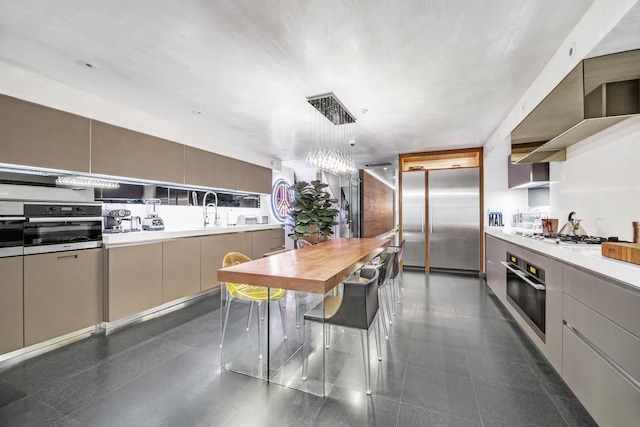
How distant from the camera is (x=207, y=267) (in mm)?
3947

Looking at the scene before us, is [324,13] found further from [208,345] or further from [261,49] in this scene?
[208,345]

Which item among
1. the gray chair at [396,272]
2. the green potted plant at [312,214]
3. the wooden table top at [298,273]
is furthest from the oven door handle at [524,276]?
the green potted plant at [312,214]

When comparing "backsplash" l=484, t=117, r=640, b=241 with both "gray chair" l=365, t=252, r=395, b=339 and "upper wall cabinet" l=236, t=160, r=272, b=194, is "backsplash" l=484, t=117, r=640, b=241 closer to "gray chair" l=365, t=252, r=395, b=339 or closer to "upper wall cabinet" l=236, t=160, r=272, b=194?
"gray chair" l=365, t=252, r=395, b=339

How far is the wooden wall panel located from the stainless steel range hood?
4.56m

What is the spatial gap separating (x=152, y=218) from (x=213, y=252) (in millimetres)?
955

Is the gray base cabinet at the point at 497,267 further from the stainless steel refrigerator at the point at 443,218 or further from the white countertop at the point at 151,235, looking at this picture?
the white countertop at the point at 151,235

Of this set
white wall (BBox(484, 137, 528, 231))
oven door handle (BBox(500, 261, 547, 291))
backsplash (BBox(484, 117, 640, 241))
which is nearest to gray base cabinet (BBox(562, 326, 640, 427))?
oven door handle (BBox(500, 261, 547, 291))

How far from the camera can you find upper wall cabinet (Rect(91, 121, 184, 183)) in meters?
2.83

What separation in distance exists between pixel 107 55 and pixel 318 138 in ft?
9.61

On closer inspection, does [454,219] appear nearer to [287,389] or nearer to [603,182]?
[603,182]

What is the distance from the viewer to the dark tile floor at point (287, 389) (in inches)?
61.9

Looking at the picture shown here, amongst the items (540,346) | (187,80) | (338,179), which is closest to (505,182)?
(540,346)

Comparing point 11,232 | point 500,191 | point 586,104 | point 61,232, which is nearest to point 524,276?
point 586,104

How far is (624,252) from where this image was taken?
127 cm
